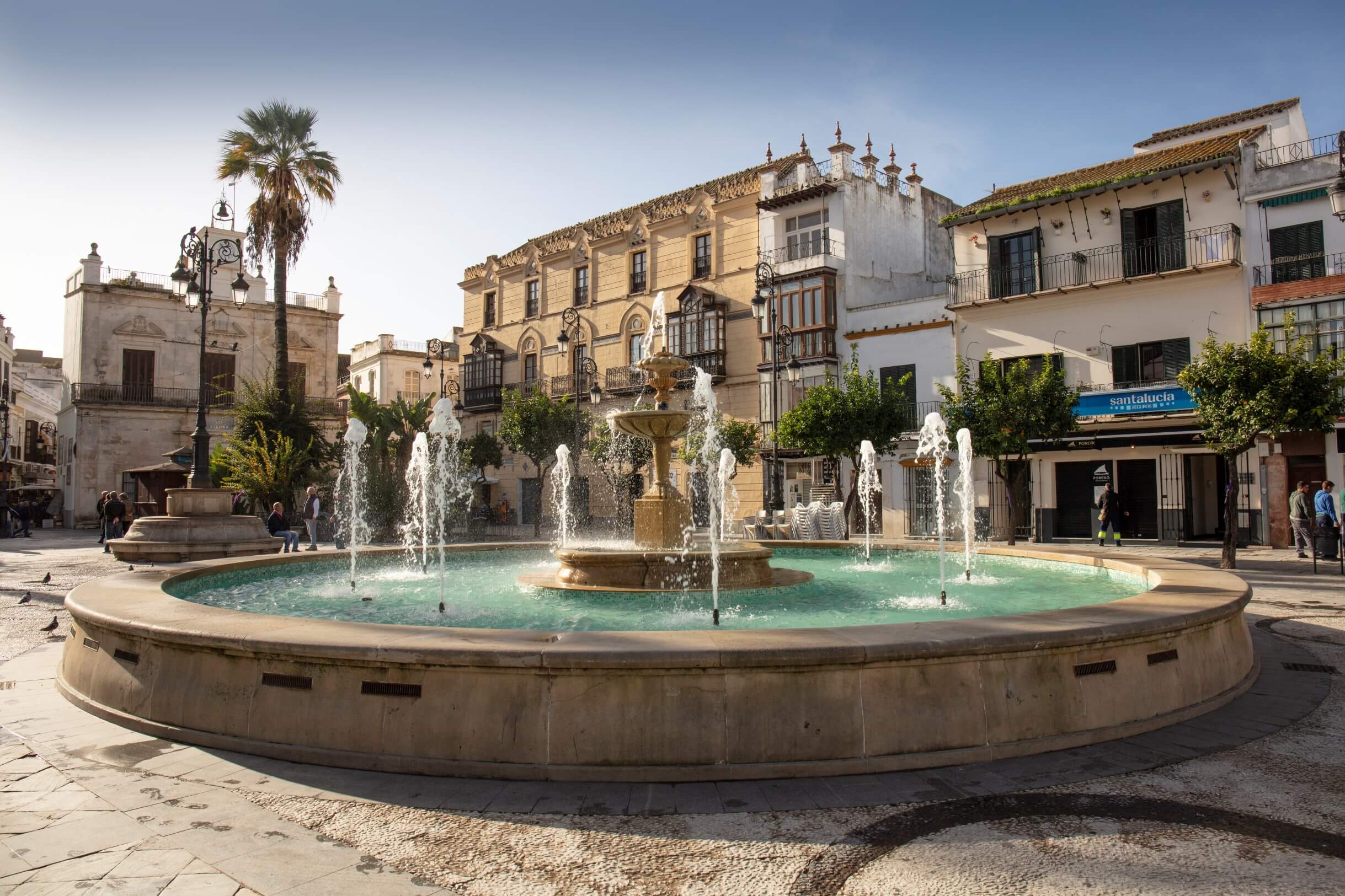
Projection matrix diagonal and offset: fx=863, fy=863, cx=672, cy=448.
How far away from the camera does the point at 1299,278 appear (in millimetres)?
19781

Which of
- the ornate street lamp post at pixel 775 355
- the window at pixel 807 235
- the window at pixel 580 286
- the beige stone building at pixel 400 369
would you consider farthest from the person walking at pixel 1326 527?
the beige stone building at pixel 400 369

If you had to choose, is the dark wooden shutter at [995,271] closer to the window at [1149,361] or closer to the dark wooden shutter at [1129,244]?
the dark wooden shutter at [1129,244]

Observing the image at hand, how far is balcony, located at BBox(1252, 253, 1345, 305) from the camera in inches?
755

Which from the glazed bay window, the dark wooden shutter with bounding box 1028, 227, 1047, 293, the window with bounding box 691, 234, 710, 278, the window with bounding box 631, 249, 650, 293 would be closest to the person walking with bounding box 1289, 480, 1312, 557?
the dark wooden shutter with bounding box 1028, 227, 1047, 293

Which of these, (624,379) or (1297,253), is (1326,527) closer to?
(1297,253)

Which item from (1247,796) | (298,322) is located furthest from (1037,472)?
(298,322)

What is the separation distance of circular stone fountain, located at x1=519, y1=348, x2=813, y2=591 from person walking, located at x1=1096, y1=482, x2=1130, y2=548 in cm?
1281

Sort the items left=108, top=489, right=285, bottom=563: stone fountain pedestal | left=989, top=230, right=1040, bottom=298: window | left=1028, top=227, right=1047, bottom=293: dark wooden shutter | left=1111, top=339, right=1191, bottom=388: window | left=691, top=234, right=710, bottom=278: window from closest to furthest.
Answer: left=108, top=489, right=285, bottom=563: stone fountain pedestal
left=1111, top=339, right=1191, bottom=388: window
left=1028, top=227, right=1047, bottom=293: dark wooden shutter
left=989, top=230, right=1040, bottom=298: window
left=691, top=234, right=710, bottom=278: window

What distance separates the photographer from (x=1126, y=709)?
179 inches

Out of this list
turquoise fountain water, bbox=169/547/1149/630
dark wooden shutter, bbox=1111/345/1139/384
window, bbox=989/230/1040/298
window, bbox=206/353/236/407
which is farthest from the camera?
window, bbox=206/353/236/407

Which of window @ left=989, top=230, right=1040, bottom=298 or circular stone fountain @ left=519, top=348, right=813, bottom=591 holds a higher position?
window @ left=989, top=230, right=1040, bottom=298

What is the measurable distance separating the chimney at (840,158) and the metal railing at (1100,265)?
19.2 feet

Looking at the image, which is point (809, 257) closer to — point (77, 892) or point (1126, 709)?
point (1126, 709)

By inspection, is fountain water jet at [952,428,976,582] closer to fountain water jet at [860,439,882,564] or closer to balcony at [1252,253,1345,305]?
fountain water jet at [860,439,882,564]
